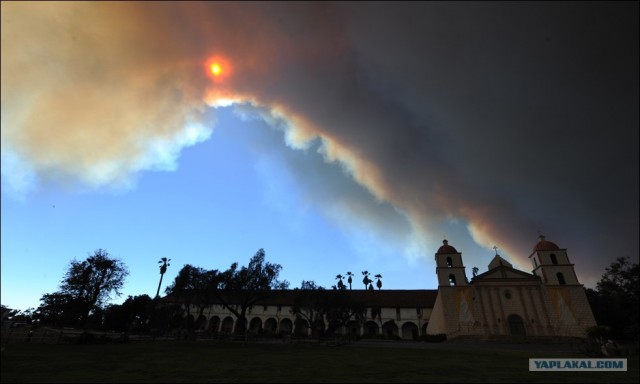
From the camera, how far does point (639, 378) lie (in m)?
13.1

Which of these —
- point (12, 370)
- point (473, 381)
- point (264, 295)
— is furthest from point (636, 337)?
point (12, 370)

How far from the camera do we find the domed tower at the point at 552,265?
46.2 m

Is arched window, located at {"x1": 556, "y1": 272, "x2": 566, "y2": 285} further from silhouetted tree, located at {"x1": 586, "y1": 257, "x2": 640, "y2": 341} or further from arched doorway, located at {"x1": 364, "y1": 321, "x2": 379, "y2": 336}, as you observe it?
arched doorway, located at {"x1": 364, "y1": 321, "x2": 379, "y2": 336}

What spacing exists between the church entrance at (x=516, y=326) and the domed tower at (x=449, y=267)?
288 inches

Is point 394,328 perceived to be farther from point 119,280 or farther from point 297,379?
point 297,379

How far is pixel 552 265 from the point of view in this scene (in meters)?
47.2

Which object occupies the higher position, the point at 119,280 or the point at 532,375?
the point at 119,280

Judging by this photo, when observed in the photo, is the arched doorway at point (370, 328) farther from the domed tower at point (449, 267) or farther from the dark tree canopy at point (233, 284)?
the dark tree canopy at point (233, 284)

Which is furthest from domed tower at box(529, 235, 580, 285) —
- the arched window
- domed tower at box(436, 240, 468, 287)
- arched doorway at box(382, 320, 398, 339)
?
arched doorway at box(382, 320, 398, 339)

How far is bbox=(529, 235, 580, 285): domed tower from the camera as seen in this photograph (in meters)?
46.2

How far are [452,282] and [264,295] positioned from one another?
97.1ft

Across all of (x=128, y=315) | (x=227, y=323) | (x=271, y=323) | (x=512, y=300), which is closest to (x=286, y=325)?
(x=271, y=323)

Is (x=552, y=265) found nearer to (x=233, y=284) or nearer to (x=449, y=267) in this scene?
(x=449, y=267)

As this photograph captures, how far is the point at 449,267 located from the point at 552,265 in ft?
48.7
